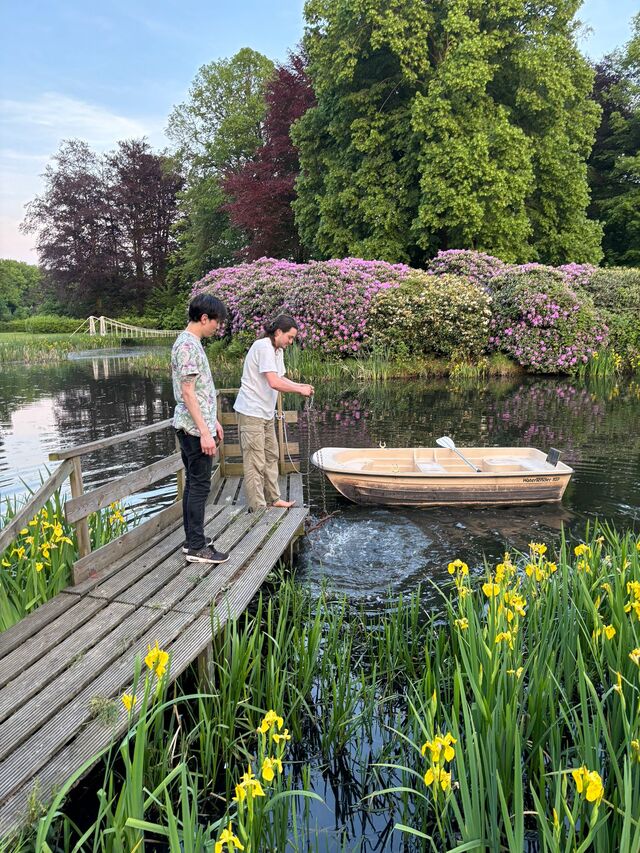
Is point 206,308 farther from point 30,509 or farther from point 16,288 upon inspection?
point 16,288

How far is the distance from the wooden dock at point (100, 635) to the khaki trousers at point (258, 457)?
54cm

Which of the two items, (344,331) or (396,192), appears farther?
(396,192)

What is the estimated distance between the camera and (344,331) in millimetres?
18438

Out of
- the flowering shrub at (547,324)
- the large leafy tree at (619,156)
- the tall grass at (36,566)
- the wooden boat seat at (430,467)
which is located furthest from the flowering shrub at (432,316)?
the tall grass at (36,566)

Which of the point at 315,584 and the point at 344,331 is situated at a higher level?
the point at 344,331

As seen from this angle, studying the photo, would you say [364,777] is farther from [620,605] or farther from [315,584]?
[315,584]

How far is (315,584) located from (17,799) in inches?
127

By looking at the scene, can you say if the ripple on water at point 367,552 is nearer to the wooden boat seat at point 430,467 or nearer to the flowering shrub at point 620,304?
the wooden boat seat at point 430,467

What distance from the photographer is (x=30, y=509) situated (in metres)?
3.31

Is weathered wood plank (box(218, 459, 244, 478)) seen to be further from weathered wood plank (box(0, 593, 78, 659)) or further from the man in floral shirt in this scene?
weathered wood plank (box(0, 593, 78, 659))

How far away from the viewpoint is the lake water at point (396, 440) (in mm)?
6078

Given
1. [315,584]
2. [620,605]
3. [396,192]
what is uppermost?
[396,192]

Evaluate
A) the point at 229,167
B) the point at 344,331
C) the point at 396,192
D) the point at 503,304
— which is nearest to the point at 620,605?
the point at 344,331

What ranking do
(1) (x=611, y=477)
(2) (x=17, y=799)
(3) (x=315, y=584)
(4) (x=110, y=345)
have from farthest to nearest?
(4) (x=110, y=345) → (1) (x=611, y=477) → (3) (x=315, y=584) → (2) (x=17, y=799)
